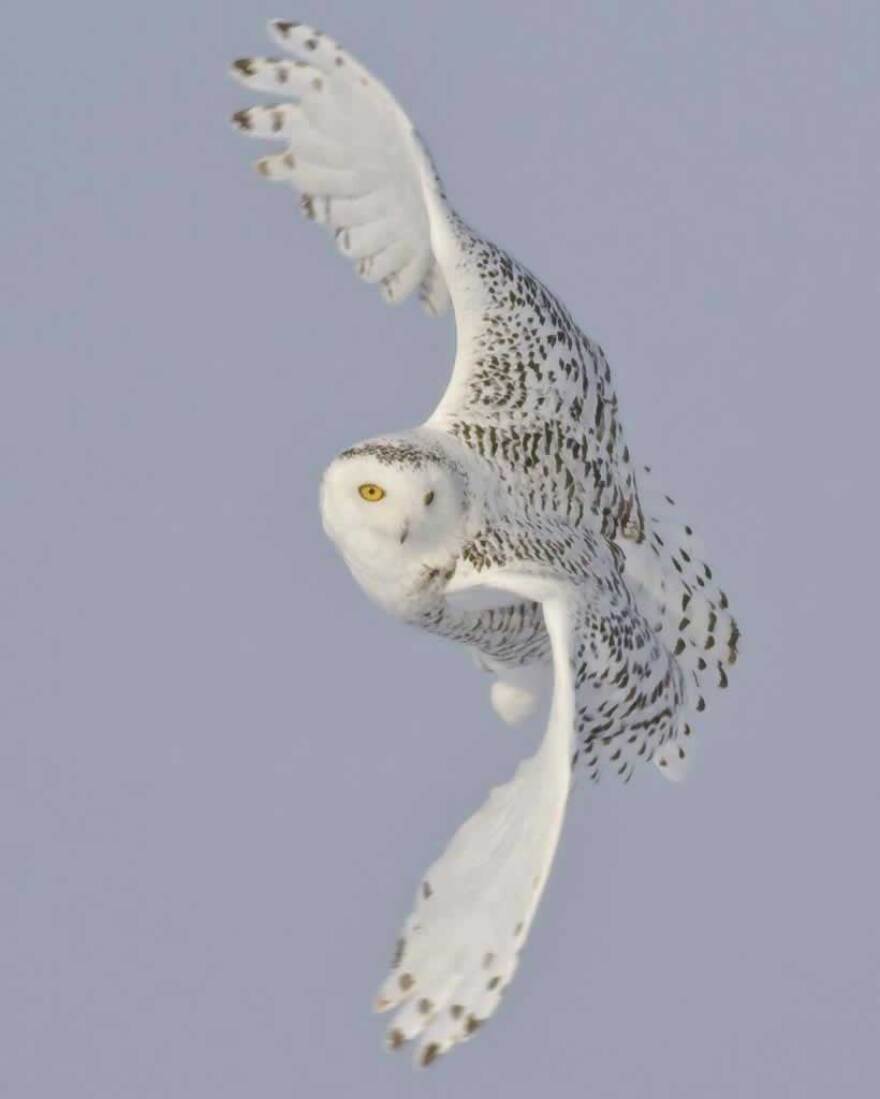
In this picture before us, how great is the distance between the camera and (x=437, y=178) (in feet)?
22.0

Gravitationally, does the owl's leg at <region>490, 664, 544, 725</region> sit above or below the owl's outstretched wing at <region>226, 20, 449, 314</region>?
below

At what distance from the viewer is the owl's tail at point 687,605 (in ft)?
22.7

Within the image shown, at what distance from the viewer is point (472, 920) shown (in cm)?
600

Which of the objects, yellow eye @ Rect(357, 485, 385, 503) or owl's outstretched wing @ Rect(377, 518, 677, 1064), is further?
yellow eye @ Rect(357, 485, 385, 503)

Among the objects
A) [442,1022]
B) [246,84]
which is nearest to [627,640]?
[442,1022]

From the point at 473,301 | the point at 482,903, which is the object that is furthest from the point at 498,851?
the point at 473,301

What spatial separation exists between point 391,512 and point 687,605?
3.28 ft

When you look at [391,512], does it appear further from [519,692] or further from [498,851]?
[519,692]

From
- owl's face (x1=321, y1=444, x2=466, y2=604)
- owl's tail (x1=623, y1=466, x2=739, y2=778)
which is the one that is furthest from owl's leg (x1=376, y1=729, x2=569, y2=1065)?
owl's tail (x1=623, y1=466, x2=739, y2=778)

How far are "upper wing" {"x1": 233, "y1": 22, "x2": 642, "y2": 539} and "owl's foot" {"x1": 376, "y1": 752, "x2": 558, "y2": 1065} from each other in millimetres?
721

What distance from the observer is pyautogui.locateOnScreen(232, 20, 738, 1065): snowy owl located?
600 centimetres

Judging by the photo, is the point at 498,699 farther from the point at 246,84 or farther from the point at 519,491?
the point at 246,84

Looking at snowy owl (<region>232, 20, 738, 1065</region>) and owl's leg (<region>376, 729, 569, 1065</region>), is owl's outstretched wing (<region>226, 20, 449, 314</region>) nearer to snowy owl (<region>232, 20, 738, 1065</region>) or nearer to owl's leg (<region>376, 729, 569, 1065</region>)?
snowy owl (<region>232, 20, 738, 1065</region>)

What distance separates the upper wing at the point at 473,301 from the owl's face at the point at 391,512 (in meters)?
0.29
